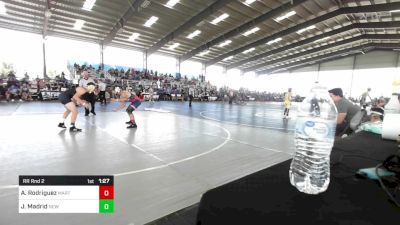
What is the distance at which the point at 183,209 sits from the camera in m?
2.23

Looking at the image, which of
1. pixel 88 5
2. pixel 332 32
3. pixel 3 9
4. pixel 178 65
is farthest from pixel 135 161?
pixel 178 65

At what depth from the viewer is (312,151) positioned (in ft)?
4.01

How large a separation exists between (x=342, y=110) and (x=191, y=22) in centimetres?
1675

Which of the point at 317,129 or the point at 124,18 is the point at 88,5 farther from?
the point at 317,129

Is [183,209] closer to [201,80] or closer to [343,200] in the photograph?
[343,200]

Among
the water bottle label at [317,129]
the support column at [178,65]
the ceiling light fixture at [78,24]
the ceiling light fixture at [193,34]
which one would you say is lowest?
the water bottle label at [317,129]

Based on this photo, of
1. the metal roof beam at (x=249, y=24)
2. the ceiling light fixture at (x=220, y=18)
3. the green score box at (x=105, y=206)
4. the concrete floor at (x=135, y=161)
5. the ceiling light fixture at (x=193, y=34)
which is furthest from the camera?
the ceiling light fixture at (x=193, y=34)

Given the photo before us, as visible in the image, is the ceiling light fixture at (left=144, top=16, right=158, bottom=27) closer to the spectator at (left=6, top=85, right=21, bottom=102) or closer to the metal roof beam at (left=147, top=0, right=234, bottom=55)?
the metal roof beam at (left=147, top=0, right=234, bottom=55)

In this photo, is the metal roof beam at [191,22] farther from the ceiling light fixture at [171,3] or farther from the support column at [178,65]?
the support column at [178,65]

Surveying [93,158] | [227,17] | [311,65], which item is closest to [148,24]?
[227,17]

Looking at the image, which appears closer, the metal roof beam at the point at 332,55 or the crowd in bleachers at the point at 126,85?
the crowd in bleachers at the point at 126,85

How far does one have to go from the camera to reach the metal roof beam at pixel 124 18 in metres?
14.9

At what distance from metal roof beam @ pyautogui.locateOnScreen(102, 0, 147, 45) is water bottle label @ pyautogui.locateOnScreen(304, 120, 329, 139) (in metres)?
15.7
